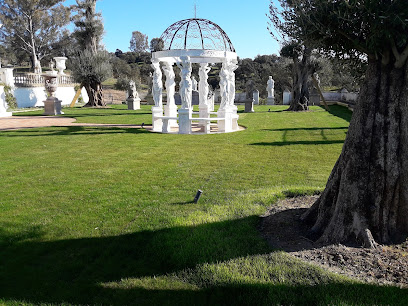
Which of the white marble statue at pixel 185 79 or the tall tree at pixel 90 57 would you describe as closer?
the white marble statue at pixel 185 79

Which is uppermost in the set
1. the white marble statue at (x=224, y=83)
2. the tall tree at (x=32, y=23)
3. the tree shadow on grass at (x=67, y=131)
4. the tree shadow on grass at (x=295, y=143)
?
the tall tree at (x=32, y=23)

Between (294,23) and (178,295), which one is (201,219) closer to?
(178,295)

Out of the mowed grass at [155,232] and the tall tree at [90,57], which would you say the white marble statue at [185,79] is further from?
the tall tree at [90,57]

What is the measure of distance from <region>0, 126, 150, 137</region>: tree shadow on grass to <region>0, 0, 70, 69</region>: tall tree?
113ft

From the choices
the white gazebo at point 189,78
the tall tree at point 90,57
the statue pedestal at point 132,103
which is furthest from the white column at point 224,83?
the tall tree at point 90,57

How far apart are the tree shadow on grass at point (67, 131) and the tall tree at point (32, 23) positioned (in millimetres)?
34293

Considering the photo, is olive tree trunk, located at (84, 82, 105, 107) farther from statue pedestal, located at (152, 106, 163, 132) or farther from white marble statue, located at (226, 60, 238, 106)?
white marble statue, located at (226, 60, 238, 106)

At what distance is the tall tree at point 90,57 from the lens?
29891 millimetres

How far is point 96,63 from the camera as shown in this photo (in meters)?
30.3

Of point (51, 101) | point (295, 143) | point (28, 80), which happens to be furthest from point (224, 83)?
point (28, 80)

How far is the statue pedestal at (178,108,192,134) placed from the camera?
44.5 feet

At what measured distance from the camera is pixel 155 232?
4309 mm

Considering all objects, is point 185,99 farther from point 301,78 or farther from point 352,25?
point 301,78

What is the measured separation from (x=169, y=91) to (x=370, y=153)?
41.4 ft
